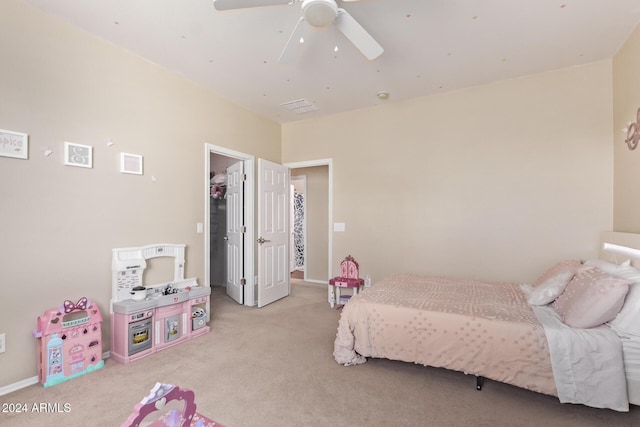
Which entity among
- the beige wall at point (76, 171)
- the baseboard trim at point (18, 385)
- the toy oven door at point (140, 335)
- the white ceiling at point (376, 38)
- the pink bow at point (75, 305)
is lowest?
the baseboard trim at point (18, 385)

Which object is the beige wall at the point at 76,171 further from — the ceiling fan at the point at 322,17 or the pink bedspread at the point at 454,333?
the pink bedspread at the point at 454,333

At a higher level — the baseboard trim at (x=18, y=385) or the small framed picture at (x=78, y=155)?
the small framed picture at (x=78, y=155)

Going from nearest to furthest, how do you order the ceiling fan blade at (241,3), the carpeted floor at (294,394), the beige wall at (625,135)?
the ceiling fan blade at (241,3)
the carpeted floor at (294,394)
the beige wall at (625,135)

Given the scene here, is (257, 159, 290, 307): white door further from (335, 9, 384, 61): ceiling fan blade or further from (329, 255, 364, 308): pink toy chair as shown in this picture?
(335, 9, 384, 61): ceiling fan blade

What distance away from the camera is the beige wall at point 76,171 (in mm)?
2203

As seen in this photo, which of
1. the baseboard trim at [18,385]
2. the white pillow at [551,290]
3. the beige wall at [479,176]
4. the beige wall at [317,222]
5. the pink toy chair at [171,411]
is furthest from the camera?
the beige wall at [317,222]

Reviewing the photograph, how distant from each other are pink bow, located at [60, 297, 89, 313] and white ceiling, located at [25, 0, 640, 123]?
226 centimetres

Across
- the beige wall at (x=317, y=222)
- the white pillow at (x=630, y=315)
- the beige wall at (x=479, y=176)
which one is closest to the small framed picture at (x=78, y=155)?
the beige wall at (x=479, y=176)

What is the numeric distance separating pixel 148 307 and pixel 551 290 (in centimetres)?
336

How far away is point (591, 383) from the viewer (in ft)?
6.03

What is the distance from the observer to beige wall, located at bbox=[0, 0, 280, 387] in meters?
2.20

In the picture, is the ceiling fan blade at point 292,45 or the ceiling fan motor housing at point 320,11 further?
the ceiling fan blade at point 292,45

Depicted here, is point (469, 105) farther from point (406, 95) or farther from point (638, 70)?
point (638, 70)

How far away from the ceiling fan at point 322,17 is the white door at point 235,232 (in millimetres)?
2471
